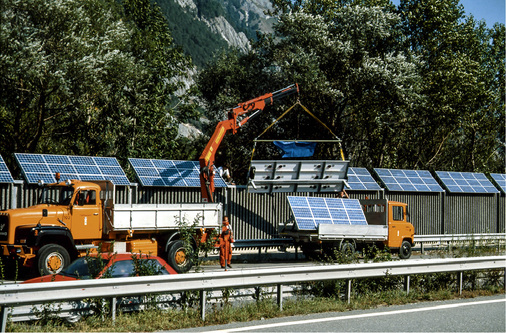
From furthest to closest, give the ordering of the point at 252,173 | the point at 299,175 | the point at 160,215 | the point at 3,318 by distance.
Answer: the point at 299,175, the point at 252,173, the point at 160,215, the point at 3,318

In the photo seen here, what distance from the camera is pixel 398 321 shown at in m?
10.0

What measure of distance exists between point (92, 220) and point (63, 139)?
71.5 ft

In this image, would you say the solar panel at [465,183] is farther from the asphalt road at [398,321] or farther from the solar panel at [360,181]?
the asphalt road at [398,321]

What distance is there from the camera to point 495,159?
68.2 meters

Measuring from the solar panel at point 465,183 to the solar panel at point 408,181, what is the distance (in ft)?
2.59

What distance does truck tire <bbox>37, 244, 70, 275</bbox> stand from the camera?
625 inches

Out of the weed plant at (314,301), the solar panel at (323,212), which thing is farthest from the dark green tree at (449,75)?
the weed plant at (314,301)

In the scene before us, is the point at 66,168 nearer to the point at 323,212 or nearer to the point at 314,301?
the point at 323,212

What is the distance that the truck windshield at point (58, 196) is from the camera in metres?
17.8

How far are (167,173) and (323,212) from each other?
597cm

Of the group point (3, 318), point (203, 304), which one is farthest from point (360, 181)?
point (3, 318)

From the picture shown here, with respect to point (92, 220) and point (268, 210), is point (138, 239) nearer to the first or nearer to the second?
point (92, 220)

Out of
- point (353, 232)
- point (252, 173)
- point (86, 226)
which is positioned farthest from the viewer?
point (252, 173)

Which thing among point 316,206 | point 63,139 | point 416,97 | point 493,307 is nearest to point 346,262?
point 493,307
